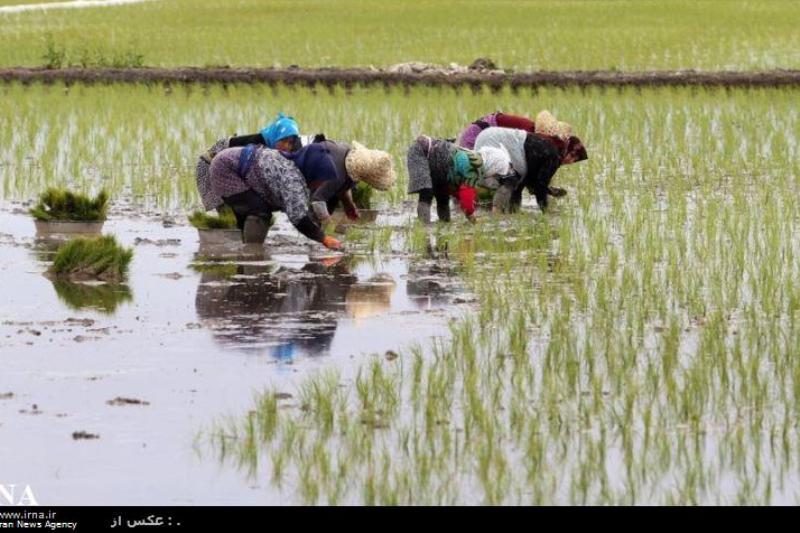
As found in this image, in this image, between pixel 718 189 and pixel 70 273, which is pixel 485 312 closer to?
pixel 70 273

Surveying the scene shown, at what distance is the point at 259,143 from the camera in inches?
378

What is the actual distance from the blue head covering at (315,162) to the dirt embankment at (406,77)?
10.2 m

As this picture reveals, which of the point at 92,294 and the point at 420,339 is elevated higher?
the point at 92,294

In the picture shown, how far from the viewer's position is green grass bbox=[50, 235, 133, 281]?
8367mm

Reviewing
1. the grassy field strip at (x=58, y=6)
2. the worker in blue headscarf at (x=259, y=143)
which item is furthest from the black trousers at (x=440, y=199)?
the grassy field strip at (x=58, y=6)

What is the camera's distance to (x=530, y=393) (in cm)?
590

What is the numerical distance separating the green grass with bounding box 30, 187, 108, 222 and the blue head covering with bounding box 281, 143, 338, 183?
1206 millimetres

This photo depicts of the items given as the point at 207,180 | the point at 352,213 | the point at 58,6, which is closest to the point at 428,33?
the point at 58,6

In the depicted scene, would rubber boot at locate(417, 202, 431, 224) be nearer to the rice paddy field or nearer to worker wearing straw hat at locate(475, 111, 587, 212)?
the rice paddy field

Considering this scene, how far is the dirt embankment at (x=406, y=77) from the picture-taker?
1981 cm

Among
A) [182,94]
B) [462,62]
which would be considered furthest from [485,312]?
[462,62]

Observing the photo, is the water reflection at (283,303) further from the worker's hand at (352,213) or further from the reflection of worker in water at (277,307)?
the worker's hand at (352,213)

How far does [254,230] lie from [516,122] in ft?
7.80

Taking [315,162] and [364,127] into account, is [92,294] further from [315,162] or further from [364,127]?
[364,127]
